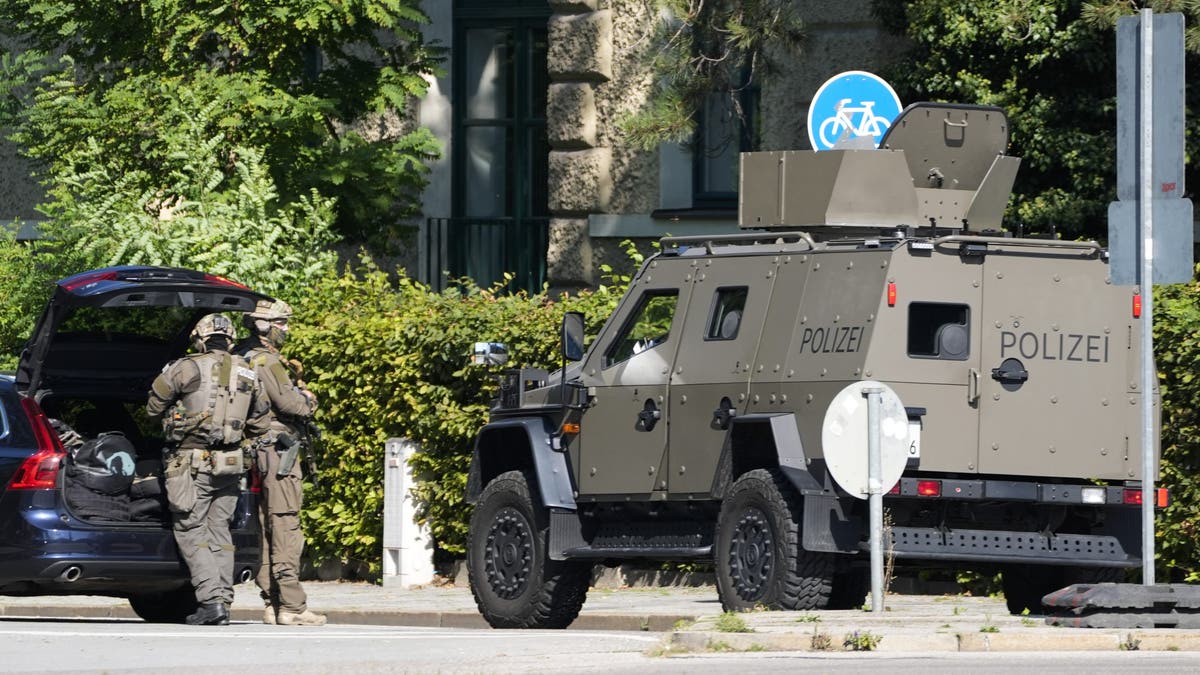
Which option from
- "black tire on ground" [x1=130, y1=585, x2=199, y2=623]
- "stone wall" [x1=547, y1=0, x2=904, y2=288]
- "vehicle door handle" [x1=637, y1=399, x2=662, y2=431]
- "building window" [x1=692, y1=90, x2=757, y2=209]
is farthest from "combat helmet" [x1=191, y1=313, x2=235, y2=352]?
"building window" [x1=692, y1=90, x2=757, y2=209]

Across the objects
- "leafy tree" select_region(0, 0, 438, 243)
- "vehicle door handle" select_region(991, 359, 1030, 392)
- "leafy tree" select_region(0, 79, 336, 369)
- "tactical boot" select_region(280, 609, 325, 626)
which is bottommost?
"tactical boot" select_region(280, 609, 325, 626)

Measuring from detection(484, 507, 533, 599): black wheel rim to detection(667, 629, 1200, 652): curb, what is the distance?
3241mm

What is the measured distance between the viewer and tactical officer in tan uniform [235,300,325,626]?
45.8 ft

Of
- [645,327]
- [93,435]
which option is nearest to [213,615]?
[93,435]

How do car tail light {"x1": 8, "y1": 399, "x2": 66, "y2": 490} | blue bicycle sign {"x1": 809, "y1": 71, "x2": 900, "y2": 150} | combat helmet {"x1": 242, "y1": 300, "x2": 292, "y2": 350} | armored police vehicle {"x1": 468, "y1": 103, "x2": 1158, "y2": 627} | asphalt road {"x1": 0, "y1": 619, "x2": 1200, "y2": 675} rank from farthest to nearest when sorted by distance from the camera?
blue bicycle sign {"x1": 809, "y1": 71, "x2": 900, "y2": 150} < combat helmet {"x1": 242, "y1": 300, "x2": 292, "y2": 350} < car tail light {"x1": 8, "y1": 399, "x2": 66, "y2": 490} < armored police vehicle {"x1": 468, "y1": 103, "x2": 1158, "y2": 627} < asphalt road {"x1": 0, "y1": 619, "x2": 1200, "y2": 675}

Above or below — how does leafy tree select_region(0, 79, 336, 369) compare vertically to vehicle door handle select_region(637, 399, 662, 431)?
above

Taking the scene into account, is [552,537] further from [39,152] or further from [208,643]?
[39,152]

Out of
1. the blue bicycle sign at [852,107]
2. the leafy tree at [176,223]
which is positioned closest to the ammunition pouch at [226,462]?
the blue bicycle sign at [852,107]

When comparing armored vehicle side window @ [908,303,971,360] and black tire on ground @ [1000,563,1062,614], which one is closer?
armored vehicle side window @ [908,303,971,360]

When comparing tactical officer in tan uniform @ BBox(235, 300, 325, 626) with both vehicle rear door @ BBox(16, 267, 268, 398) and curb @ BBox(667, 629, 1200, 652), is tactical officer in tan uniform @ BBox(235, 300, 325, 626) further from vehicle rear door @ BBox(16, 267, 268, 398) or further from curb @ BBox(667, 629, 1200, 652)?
curb @ BBox(667, 629, 1200, 652)

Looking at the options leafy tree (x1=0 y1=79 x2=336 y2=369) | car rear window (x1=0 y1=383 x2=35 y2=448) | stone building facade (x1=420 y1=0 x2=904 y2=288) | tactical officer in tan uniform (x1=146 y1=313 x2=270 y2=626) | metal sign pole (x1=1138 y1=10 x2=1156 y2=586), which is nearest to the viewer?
metal sign pole (x1=1138 y1=10 x2=1156 y2=586)

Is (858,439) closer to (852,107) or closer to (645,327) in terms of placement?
A: (645,327)

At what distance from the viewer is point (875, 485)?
11.7 metres

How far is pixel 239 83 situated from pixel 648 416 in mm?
8827
